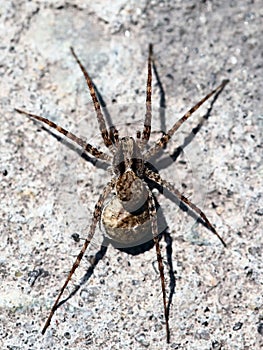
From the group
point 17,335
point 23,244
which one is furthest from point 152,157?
point 17,335

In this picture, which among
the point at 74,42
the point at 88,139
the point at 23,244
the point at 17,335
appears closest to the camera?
the point at 17,335

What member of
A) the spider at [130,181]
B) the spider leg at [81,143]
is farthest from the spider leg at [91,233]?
the spider leg at [81,143]

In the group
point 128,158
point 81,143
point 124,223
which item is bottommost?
point 124,223

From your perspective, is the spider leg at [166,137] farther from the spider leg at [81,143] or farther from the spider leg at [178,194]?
the spider leg at [81,143]

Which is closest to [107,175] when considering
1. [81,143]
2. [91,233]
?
[81,143]

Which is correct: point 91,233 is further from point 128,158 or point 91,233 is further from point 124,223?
point 128,158

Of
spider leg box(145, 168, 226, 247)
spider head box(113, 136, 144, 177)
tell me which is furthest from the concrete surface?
spider head box(113, 136, 144, 177)

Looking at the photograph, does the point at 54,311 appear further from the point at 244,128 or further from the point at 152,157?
the point at 244,128
